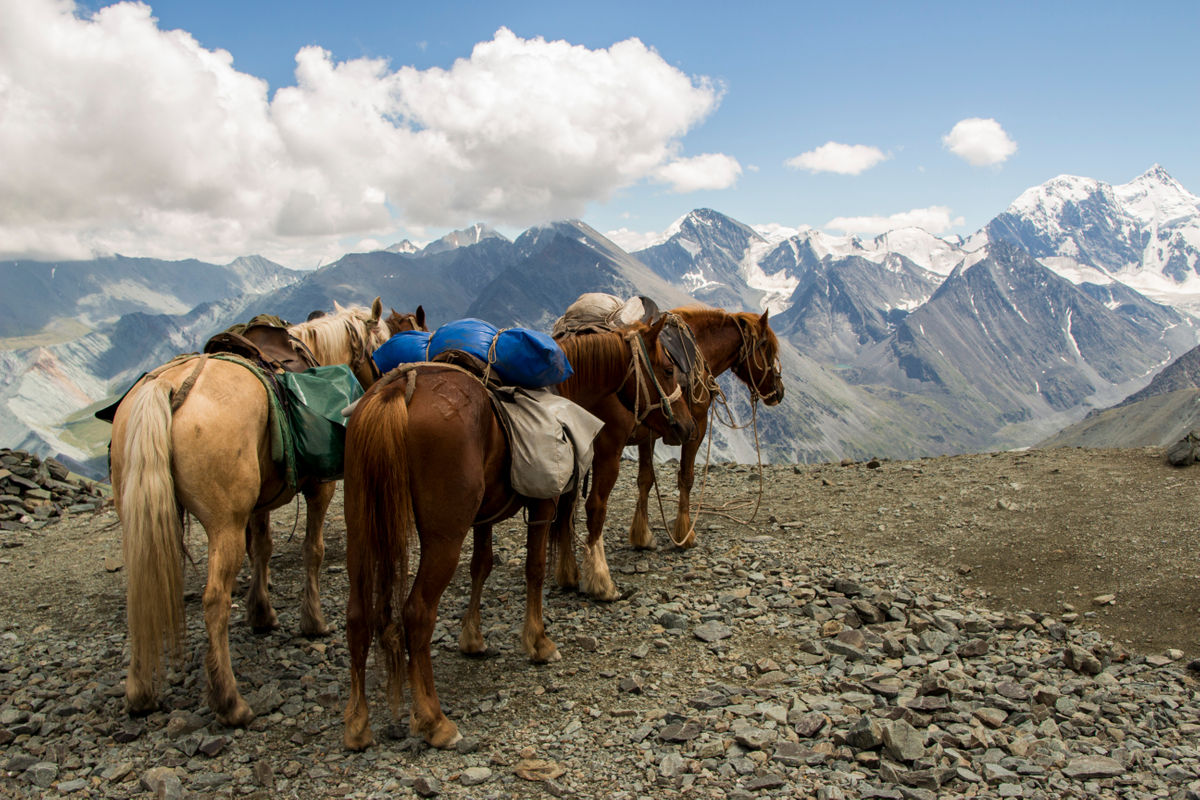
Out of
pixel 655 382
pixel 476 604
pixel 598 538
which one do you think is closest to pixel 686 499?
pixel 598 538

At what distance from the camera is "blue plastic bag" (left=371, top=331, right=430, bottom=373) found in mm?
5453

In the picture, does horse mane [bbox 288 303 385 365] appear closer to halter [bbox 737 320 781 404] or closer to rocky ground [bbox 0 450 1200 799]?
rocky ground [bbox 0 450 1200 799]

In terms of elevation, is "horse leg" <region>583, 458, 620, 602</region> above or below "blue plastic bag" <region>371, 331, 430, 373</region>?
below

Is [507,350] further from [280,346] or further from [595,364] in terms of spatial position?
[280,346]

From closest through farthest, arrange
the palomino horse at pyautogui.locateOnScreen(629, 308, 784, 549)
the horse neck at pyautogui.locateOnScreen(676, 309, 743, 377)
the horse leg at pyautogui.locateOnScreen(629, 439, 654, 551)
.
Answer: the palomino horse at pyautogui.locateOnScreen(629, 308, 784, 549) < the horse leg at pyautogui.locateOnScreen(629, 439, 654, 551) < the horse neck at pyautogui.locateOnScreen(676, 309, 743, 377)

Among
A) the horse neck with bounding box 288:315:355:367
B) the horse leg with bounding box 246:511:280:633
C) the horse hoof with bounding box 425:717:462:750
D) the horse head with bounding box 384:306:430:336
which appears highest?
the horse head with bounding box 384:306:430:336

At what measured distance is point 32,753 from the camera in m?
4.41

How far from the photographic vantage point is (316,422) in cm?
546

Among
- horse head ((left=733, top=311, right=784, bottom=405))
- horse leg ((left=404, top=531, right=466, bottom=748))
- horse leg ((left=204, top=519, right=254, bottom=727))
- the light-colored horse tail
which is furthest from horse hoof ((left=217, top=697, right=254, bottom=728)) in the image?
horse head ((left=733, top=311, right=784, bottom=405))

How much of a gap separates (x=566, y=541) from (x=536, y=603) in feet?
4.19

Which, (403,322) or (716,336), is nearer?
(403,322)

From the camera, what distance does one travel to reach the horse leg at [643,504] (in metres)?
8.27

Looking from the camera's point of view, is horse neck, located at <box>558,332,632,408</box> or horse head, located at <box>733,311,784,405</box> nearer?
horse neck, located at <box>558,332,632,408</box>

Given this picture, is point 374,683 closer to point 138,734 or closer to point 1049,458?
point 138,734
